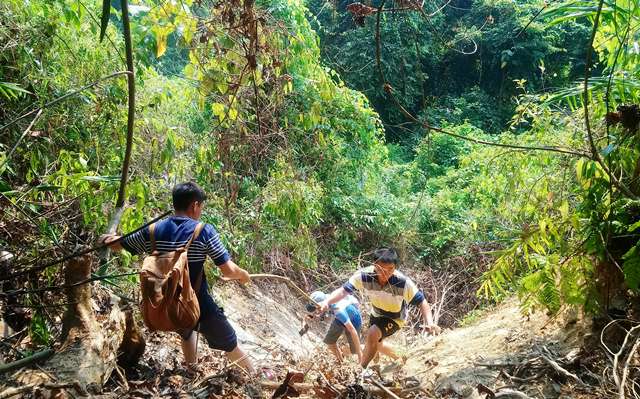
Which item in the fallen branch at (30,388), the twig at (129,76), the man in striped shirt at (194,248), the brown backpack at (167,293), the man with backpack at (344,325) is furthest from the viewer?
the man with backpack at (344,325)

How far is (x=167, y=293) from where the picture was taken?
282 centimetres

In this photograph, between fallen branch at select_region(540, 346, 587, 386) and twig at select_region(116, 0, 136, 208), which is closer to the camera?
twig at select_region(116, 0, 136, 208)

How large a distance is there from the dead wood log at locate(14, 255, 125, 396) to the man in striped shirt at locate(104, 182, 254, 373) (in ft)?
1.17

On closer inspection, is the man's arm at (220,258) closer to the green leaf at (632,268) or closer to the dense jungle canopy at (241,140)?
the dense jungle canopy at (241,140)

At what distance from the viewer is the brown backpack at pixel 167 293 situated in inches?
110

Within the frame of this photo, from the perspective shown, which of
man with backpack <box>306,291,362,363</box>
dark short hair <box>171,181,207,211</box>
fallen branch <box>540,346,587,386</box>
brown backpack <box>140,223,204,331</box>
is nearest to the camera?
fallen branch <box>540,346,587,386</box>

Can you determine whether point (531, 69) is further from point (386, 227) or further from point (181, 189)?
point (181, 189)

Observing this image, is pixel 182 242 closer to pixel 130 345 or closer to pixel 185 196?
pixel 185 196

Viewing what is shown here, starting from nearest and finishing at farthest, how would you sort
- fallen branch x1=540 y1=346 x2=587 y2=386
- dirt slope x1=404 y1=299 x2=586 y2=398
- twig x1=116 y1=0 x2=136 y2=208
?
twig x1=116 y1=0 x2=136 y2=208, fallen branch x1=540 y1=346 x2=587 y2=386, dirt slope x1=404 y1=299 x2=586 y2=398

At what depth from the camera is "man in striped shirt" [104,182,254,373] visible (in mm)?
3176

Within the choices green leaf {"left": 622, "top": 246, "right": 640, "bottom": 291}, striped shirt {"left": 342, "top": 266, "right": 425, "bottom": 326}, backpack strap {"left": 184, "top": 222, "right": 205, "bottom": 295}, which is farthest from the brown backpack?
green leaf {"left": 622, "top": 246, "right": 640, "bottom": 291}

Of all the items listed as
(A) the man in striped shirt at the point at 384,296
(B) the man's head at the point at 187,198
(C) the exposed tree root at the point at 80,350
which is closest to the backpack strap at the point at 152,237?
(B) the man's head at the point at 187,198

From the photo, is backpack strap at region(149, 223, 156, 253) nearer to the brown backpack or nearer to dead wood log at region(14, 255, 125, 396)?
the brown backpack

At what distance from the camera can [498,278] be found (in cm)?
392
